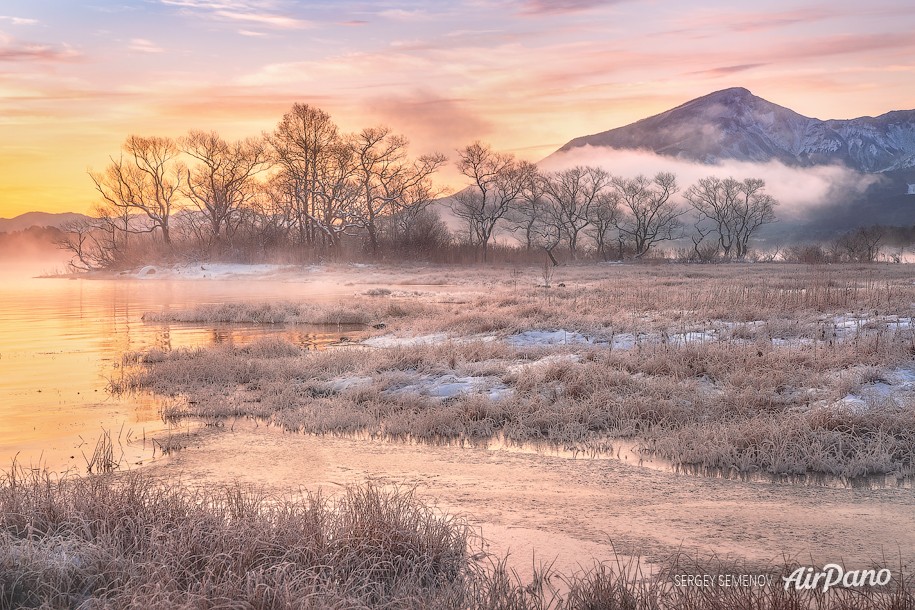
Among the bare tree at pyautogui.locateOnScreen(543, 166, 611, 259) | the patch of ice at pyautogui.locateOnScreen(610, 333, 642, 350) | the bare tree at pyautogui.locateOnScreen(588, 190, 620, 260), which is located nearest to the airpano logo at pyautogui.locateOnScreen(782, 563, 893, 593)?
the patch of ice at pyautogui.locateOnScreen(610, 333, 642, 350)

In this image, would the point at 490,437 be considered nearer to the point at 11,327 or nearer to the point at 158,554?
the point at 158,554

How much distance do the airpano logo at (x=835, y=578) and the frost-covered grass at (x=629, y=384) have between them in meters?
2.83

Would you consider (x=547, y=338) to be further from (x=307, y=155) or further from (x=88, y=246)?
(x=88, y=246)

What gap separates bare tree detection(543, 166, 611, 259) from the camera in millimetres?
77875

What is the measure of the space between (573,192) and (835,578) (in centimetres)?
7548

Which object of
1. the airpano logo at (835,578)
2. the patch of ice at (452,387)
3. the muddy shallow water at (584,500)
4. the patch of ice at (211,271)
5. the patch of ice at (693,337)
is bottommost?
the muddy shallow water at (584,500)

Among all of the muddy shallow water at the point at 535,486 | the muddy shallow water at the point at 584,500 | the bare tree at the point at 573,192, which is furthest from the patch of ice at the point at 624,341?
the bare tree at the point at 573,192

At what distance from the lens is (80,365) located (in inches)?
592

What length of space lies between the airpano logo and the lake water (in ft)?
22.7

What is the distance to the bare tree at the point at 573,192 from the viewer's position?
77.9 metres

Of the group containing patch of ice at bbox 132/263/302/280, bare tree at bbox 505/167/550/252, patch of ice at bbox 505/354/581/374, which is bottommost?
patch of ice at bbox 505/354/581/374

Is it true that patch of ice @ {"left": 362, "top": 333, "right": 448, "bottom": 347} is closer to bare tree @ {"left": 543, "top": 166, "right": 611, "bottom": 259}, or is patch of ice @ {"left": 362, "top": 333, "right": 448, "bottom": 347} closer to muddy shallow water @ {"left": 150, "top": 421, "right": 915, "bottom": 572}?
muddy shallow water @ {"left": 150, "top": 421, "right": 915, "bottom": 572}

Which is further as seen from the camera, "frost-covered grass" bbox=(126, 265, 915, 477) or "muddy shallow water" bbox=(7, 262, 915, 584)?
"frost-covered grass" bbox=(126, 265, 915, 477)

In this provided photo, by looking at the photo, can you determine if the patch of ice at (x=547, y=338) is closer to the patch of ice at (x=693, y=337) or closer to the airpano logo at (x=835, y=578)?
the patch of ice at (x=693, y=337)
